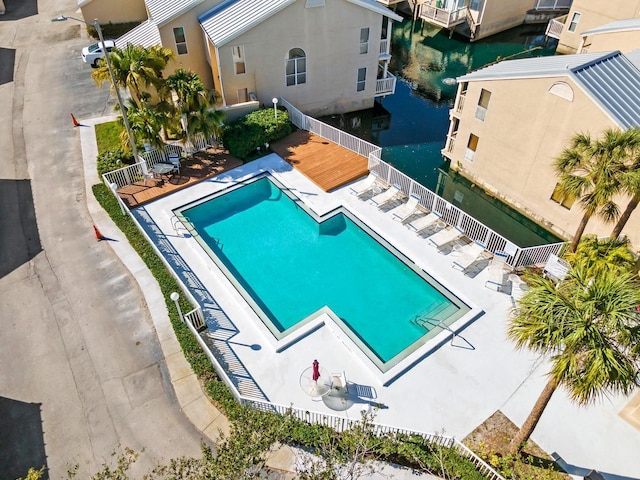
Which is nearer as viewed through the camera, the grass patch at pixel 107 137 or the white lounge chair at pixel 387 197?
the white lounge chair at pixel 387 197

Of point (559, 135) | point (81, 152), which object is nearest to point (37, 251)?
point (81, 152)

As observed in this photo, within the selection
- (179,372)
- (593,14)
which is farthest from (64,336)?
(593,14)

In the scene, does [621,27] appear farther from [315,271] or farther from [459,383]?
[459,383]

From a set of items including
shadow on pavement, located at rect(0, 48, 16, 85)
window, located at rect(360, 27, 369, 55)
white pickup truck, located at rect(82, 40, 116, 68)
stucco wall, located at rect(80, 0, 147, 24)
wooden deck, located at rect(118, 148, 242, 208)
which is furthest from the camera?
stucco wall, located at rect(80, 0, 147, 24)

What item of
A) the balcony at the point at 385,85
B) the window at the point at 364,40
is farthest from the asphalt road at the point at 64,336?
the balcony at the point at 385,85

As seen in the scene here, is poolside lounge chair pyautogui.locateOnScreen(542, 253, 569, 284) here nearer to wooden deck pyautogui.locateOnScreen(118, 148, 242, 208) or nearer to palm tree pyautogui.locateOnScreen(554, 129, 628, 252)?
palm tree pyautogui.locateOnScreen(554, 129, 628, 252)

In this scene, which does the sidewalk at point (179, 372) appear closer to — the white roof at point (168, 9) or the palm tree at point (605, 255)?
the palm tree at point (605, 255)

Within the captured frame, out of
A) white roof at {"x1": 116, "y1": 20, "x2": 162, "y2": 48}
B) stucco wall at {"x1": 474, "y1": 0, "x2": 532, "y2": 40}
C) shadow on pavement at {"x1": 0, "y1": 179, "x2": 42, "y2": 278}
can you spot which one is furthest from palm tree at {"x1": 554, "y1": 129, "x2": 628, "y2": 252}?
stucco wall at {"x1": 474, "y1": 0, "x2": 532, "y2": 40}
